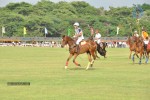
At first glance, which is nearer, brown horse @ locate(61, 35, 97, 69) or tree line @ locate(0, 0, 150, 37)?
brown horse @ locate(61, 35, 97, 69)

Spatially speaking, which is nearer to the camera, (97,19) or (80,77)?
(80,77)

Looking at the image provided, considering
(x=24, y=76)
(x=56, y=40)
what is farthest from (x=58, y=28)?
(x=24, y=76)

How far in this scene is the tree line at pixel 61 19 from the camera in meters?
118

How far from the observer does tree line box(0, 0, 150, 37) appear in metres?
118

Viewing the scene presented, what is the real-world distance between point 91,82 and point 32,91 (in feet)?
10.5

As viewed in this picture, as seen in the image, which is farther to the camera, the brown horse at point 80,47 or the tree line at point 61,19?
the tree line at point 61,19

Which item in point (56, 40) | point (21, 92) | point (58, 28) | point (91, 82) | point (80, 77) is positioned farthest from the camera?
point (58, 28)

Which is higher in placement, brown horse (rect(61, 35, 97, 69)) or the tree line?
the tree line

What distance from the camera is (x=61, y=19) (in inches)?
5064

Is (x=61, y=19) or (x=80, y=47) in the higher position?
(x=61, y=19)

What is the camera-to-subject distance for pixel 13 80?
57.7ft

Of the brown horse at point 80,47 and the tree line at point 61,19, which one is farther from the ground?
the tree line at point 61,19

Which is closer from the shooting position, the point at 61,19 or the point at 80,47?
the point at 80,47

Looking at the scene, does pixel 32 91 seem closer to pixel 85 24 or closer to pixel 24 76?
pixel 24 76
